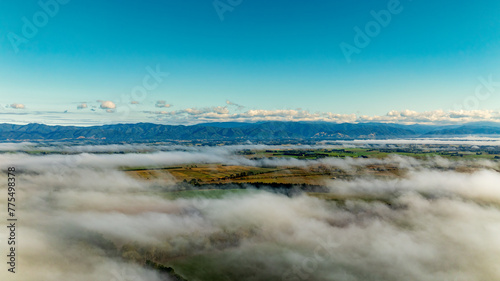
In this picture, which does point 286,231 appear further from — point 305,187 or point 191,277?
point 305,187

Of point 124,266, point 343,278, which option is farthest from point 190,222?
point 343,278

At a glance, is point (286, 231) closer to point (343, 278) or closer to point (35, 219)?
point (343, 278)

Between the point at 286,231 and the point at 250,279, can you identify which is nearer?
the point at 250,279

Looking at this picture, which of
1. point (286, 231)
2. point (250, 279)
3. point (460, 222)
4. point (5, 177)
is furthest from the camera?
point (5, 177)

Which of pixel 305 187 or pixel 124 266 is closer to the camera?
pixel 124 266

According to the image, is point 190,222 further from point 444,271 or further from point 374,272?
point 444,271

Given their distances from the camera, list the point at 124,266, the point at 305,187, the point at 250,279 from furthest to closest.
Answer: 1. the point at 305,187
2. the point at 124,266
3. the point at 250,279

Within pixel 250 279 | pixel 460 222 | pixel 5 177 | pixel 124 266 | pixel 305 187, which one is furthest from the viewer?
pixel 5 177

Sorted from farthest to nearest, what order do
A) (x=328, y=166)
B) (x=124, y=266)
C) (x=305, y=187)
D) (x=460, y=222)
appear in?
1. (x=328, y=166)
2. (x=305, y=187)
3. (x=460, y=222)
4. (x=124, y=266)

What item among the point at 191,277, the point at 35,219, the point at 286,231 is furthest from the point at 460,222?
→ the point at 35,219
